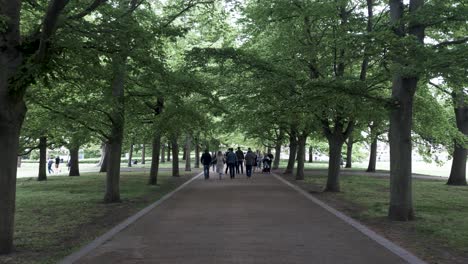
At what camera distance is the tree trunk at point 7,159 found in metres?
7.34

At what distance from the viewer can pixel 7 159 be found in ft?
24.3

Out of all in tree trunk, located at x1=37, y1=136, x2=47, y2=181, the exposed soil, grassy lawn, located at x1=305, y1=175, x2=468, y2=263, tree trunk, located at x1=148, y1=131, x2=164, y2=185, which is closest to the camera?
the exposed soil

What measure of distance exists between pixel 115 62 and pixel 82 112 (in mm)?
5090

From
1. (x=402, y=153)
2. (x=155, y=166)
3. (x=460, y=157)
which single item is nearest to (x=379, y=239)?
(x=402, y=153)

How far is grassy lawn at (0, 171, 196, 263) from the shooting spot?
7771 millimetres

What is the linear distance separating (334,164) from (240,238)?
1031cm

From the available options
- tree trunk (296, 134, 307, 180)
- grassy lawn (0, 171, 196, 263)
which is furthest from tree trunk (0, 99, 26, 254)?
tree trunk (296, 134, 307, 180)

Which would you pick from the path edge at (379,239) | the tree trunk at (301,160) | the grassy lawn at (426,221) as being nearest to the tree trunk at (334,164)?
the grassy lawn at (426,221)

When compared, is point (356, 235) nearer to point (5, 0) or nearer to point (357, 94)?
point (357, 94)

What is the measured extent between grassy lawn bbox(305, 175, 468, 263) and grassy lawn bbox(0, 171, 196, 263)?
5.48 metres

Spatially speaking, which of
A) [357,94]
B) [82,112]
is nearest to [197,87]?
[82,112]

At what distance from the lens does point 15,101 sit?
24.7 ft

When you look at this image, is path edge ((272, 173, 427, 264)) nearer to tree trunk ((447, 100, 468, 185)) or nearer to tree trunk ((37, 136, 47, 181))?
tree trunk ((447, 100, 468, 185))

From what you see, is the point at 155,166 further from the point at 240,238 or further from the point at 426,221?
the point at 240,238
